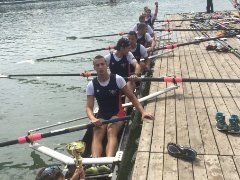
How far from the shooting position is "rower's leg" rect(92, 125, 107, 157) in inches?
308

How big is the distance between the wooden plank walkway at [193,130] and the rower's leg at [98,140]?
957 mm

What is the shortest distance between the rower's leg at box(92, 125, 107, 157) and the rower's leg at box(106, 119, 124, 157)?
158 mm

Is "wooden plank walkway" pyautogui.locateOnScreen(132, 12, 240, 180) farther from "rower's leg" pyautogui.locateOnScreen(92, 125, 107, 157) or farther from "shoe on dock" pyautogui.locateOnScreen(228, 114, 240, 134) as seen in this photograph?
"rower's leg" pyautogui.locateOnScreen(92, 125, 107, 157)

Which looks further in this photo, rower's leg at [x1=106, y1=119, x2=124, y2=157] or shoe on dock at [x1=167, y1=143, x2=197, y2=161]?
rower's leg at [x1=106, y1=119, x2=124, y2=157]

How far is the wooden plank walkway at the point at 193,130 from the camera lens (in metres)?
6.98

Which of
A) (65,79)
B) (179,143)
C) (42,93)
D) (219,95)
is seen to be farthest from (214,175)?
(65,79)

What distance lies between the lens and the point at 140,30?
632 inches

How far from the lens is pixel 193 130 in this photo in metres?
8.73

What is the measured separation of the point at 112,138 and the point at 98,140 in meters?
0.36

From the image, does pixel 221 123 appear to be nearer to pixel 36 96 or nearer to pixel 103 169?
pixel 103 169

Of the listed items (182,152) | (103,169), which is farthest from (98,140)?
(182,152)

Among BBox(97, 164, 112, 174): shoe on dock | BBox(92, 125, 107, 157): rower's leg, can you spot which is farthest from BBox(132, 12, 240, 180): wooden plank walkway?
BBox(92, 125, 107, 157): rower's leg

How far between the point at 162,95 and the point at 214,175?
16.7 feet

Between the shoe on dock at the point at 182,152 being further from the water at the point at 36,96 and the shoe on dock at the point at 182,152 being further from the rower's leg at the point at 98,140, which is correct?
the water at the point at 36,96
